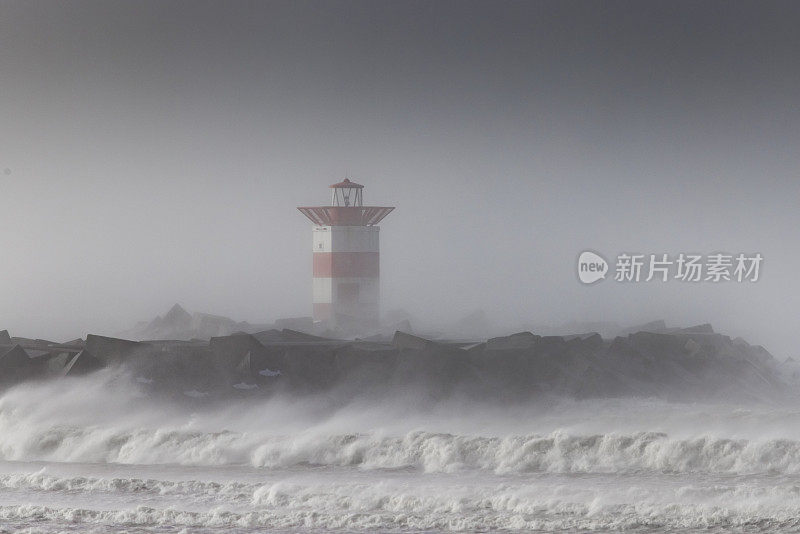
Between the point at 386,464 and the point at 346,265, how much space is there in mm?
8495

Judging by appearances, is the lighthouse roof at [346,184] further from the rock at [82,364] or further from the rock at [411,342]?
the rock at [82,364]

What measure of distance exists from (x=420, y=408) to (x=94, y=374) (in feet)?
11.5

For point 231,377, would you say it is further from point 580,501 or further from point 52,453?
point 580,501

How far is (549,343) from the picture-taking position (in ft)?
44.2

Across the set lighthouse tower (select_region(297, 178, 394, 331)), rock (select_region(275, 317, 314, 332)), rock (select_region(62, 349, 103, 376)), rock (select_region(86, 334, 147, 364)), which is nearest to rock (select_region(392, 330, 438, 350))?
rock (select_region(86, 334, 147, 364))

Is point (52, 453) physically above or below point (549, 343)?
below

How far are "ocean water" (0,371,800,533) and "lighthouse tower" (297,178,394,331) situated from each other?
17.6 ft

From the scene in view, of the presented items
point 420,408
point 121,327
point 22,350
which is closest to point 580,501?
point 420,408

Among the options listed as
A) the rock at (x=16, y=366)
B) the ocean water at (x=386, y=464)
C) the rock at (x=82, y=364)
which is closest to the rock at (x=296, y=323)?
the rock at (x=82, y=364)

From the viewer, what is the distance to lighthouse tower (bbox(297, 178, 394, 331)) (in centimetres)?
1825

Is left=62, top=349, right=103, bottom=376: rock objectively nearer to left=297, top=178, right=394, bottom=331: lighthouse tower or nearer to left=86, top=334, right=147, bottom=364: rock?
left=86, top=334, right=147, bottom=364: rock

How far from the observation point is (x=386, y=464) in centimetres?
999

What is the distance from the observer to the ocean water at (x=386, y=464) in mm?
7832

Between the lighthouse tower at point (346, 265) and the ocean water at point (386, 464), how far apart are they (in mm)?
5379
